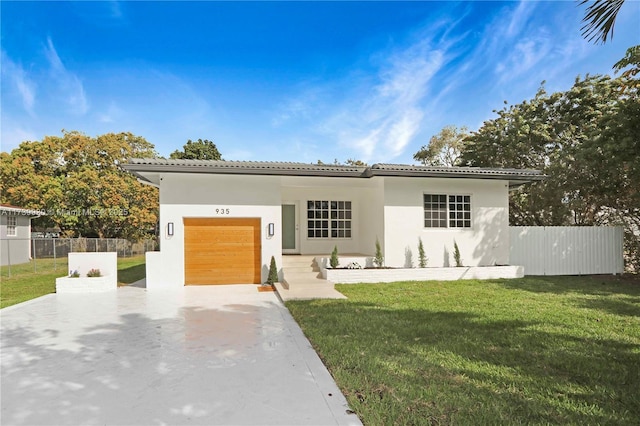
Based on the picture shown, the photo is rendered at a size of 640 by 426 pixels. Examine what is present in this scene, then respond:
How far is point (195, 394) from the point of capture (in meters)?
3.49

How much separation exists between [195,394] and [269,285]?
7.03 m

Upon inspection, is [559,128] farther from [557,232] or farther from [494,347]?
[494,347]

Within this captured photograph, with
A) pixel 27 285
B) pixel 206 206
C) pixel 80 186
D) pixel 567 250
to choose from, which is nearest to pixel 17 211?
pixel 80 186

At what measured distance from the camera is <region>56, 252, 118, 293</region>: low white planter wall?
31.1ft

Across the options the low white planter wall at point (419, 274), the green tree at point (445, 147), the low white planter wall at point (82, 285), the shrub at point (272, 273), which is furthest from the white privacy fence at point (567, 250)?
the green tree at point (445, 147)

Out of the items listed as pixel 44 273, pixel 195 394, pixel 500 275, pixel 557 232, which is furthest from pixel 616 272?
pixel 44 273

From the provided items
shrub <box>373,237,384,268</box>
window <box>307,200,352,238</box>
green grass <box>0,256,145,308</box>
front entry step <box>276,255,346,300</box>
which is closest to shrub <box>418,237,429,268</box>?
shrub <box>373,237,384,268</box>

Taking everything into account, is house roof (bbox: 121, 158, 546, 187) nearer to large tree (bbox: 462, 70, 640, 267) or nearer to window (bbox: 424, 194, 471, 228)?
window (bbox: 424, 194, 471, 228)

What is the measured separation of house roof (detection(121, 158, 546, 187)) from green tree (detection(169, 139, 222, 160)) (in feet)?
69.6

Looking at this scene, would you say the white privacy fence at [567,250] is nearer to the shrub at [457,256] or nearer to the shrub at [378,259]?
the shrub at [457,256]

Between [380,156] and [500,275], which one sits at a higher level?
[380,156]

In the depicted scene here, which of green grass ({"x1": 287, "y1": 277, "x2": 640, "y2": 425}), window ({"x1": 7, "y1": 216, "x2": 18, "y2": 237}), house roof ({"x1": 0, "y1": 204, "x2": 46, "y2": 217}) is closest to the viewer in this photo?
green grass ({"x1": 287, "y1": 277, "x2": 640, "y2": 425})

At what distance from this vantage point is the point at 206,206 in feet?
34.1

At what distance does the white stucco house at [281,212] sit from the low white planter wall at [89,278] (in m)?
1.13
